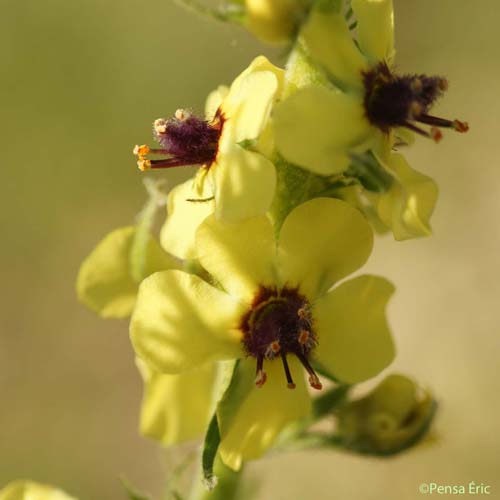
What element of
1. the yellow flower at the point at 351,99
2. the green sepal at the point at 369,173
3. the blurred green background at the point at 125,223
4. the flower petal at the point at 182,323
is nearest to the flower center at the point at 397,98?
the yellow flower at the point at 351,99

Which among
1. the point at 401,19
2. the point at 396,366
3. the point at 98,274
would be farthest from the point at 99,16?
the point at 98,274

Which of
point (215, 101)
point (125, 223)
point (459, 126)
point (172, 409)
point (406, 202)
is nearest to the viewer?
point (406, 202)

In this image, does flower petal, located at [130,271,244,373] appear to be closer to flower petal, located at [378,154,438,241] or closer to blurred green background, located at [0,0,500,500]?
flower petal, located at [378,154,438,241]

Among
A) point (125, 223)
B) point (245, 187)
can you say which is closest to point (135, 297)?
point (245, 187)

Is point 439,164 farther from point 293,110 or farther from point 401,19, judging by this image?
point 293,110

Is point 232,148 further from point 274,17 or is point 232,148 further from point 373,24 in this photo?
point 373,24

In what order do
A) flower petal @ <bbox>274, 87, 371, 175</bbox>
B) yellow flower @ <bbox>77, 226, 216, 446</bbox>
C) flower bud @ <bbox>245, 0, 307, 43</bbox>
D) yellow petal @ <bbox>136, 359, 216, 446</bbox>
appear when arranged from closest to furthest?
flower petal @ <bbox>274, 87, 371, 175</bbox>
flower bud @ <bbox>245, 0, 307, 43</bbox>
yellow flower @ <bbox>77, 226, 216, 446</bbox>
yellow petal @ <bbox>136, 359, 216, 446</bbox>

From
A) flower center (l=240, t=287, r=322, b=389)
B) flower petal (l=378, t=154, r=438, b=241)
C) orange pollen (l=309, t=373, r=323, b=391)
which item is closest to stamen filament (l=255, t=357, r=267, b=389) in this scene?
flower center (l=240, t=287, r=322, b=389)
